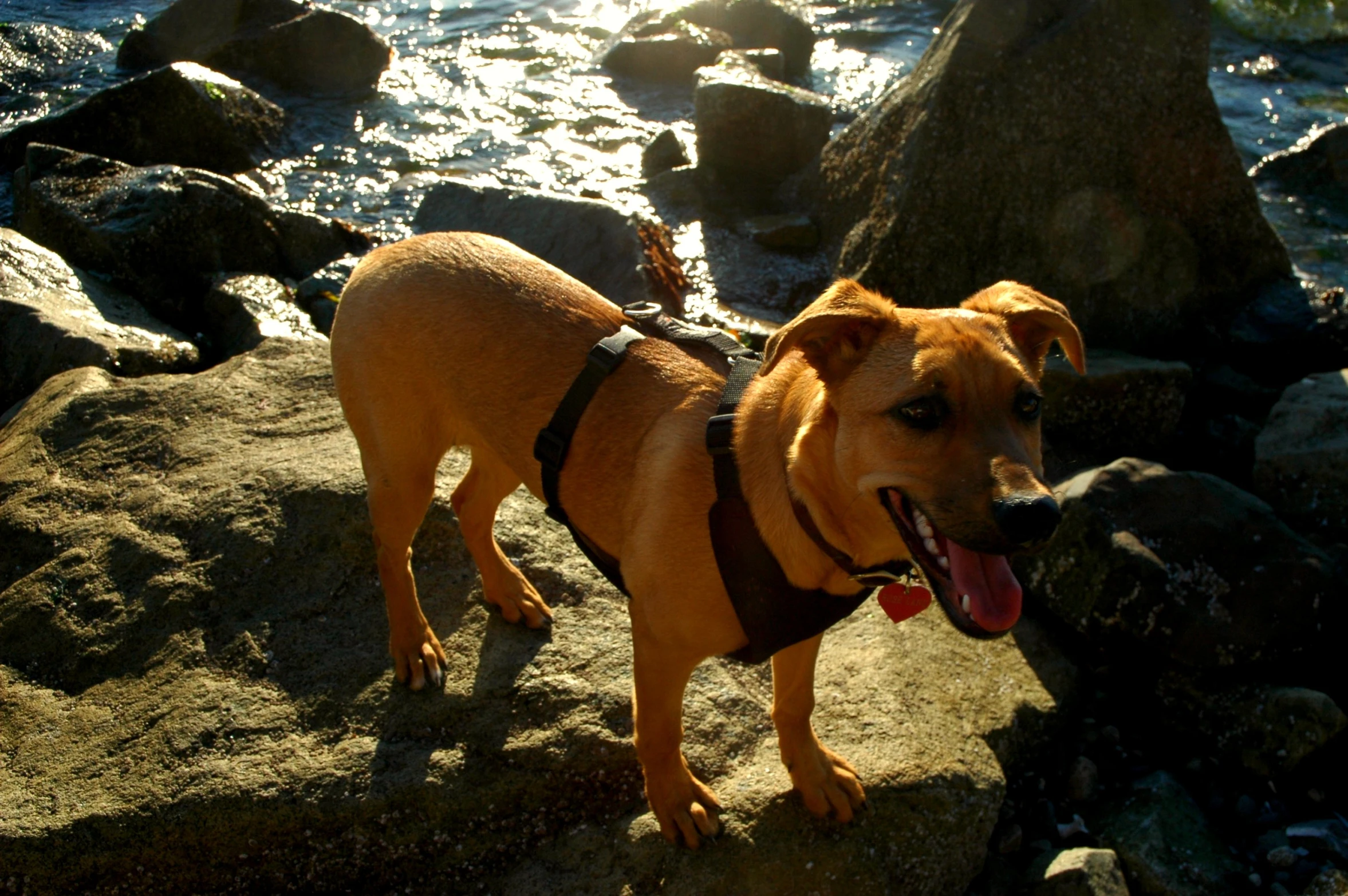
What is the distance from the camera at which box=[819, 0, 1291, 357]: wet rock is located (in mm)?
7812

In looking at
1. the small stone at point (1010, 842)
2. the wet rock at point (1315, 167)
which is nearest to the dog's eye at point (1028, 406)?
the small stone at point (1010, 842)

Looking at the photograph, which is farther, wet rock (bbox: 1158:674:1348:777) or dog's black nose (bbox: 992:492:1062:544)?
wet rock (bbox: 1158:674:1348:777)

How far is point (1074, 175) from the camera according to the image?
26.1ft

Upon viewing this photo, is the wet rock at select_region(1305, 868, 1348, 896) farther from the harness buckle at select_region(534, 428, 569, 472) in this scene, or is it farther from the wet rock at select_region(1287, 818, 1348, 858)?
the harness buckle at select_region(534, 428, 569, 472)

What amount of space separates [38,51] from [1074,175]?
47.1ft

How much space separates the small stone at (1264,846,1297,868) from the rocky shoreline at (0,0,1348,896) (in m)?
0.04

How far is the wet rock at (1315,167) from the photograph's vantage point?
424 inches

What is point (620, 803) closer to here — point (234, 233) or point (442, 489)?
point (442, 489)

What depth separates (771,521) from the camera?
3.35 meters

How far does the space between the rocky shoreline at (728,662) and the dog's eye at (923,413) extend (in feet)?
5.92

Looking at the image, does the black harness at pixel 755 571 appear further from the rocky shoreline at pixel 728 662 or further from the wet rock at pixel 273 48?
the wet rock at pixel 273 48

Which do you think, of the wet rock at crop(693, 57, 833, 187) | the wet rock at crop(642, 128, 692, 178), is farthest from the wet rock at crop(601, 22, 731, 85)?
the wet rock at crop(693, 57, 833, 187)

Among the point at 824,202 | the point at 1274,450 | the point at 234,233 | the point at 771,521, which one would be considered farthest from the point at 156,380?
the point at 1274,450

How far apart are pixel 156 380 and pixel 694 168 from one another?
6.74 metres
